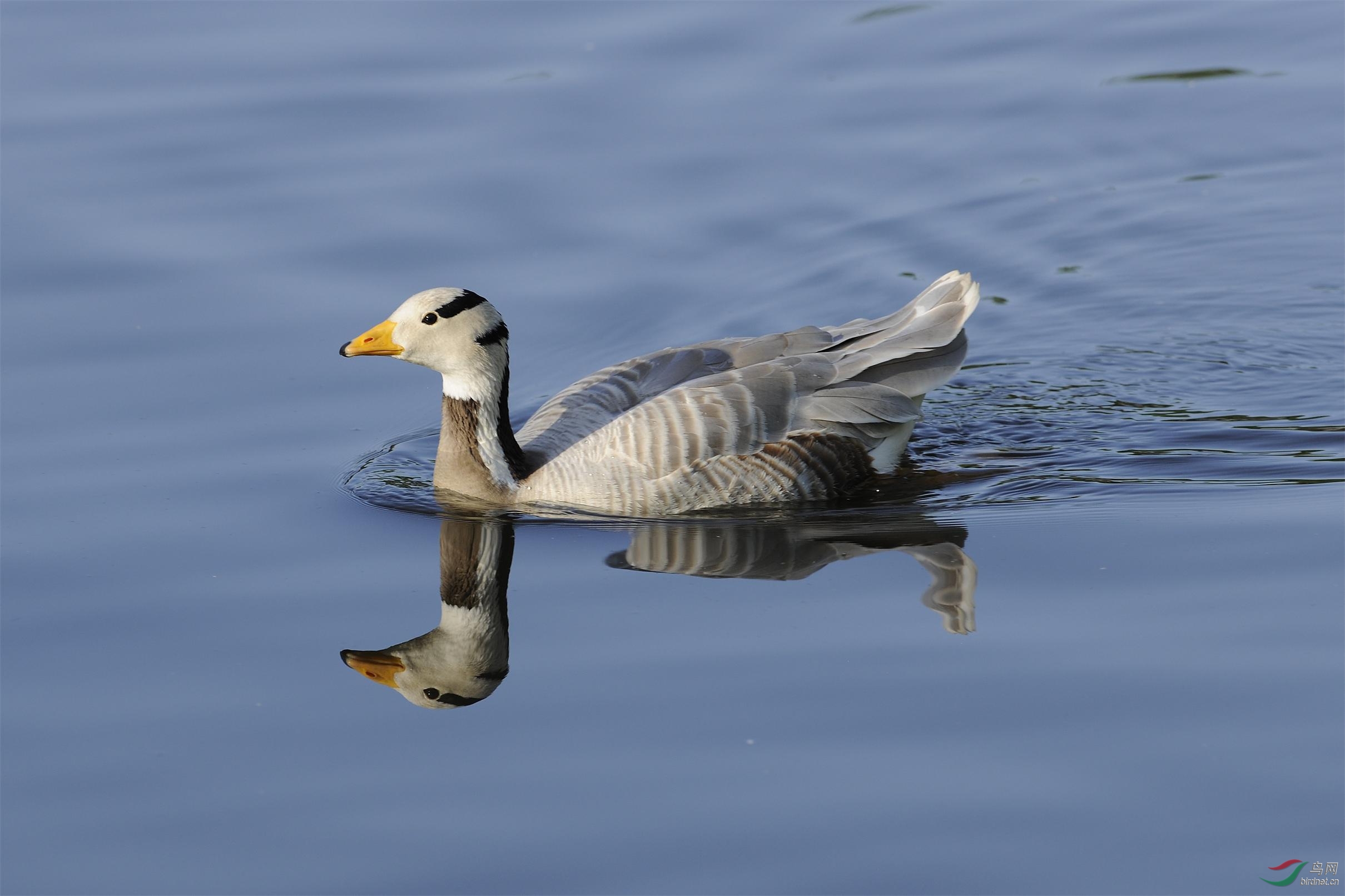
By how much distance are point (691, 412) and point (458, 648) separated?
273 centimetres

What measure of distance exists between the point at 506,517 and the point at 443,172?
5.77m

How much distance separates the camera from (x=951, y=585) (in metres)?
9.36

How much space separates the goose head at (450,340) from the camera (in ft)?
35.6

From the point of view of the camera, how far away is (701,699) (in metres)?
8.15

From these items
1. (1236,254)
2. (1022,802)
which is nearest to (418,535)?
(1022,802)

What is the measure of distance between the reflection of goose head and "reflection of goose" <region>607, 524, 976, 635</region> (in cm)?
84

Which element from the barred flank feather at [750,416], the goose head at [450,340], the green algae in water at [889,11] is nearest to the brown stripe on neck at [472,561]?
the barred flank feather at [750,416]

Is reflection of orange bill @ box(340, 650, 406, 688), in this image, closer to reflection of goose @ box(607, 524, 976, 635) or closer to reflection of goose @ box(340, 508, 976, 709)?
reflection of goose @ box(340, 508, 976, 709)

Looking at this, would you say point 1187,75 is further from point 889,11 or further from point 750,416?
point 750,416

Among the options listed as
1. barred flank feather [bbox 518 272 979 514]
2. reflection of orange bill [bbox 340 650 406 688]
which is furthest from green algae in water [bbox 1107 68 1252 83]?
reflection of orange bill [bbox 340 650 406 688]

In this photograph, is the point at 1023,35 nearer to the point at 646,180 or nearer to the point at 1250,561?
the point at 646,180

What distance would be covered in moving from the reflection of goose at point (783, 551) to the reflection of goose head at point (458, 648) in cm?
84

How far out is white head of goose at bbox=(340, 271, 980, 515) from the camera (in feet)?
35.7

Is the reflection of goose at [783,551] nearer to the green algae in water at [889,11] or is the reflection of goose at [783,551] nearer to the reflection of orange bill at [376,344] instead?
the reflection of orange bill at [376,344]
